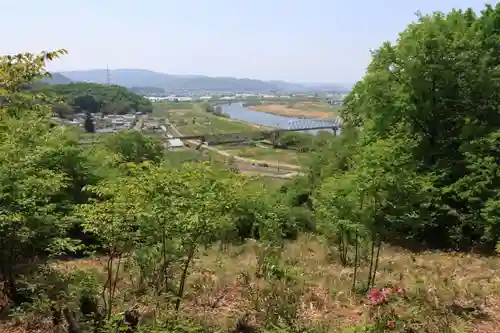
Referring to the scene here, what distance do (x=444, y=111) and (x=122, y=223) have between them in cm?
1213

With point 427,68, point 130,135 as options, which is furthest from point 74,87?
point 427,68

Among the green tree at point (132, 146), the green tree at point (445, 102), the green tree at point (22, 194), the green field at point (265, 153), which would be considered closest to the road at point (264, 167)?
the green field at point (265, 153)

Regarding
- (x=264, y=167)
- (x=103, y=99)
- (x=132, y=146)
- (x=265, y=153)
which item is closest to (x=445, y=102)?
(x=132, y=146)

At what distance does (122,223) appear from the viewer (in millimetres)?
Result: 5641

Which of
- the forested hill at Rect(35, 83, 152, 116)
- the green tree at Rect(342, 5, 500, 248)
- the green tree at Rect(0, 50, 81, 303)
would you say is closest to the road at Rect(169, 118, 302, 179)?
the green tree at Rect(342, 5, 500, 248)

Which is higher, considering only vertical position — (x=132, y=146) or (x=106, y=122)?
(x=132, y=146)

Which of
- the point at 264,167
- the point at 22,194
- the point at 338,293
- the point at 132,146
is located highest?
the point at 22,194

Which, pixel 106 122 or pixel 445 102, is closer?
pixel 445 102

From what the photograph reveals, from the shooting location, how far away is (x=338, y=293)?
796 centimetres

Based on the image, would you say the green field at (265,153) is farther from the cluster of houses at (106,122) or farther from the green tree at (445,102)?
the green tree at (445,102)

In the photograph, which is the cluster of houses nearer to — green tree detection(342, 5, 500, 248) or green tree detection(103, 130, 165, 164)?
green tree detection(103, 130, 165, 164)

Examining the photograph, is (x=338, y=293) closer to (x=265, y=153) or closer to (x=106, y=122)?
(x=265, y=153)

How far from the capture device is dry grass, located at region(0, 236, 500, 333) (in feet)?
21.8

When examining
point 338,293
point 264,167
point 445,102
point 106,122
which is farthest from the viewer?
point 106,122
